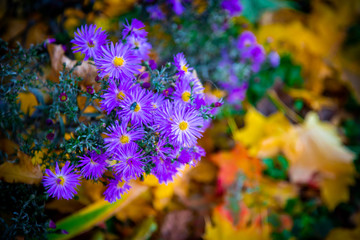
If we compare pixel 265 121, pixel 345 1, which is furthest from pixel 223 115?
pixel 345 1

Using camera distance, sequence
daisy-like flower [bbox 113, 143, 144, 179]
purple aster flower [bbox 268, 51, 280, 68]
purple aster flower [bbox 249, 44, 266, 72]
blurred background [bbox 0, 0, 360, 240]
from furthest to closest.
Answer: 1. purple aster flower [bbox 268, 51, 280, 68]
2. purple aster flower [bbox 249, 44, 266, 72]
3. blurred background [bbox 0, 0, 360, 240]
4. daisy-like flower [bbox 113, 143, 144, 179]

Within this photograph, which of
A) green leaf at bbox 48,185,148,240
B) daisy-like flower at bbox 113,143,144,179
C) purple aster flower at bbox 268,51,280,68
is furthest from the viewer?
purple aster flower at bbox 268,51,280,68

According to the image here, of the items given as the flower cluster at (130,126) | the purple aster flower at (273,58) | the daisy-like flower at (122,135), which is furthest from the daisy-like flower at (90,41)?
the purple aster flower at (273,58)

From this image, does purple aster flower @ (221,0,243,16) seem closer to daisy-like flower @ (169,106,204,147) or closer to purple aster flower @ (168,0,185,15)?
purple aster flower @ (168,0,185,15)

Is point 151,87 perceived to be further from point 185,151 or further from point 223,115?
point 223,115

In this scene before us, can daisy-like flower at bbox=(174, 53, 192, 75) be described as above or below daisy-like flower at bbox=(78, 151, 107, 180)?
above

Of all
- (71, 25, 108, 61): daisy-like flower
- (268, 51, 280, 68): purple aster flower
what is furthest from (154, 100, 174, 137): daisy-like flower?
(268, 51, 280, 68): purple aster flower

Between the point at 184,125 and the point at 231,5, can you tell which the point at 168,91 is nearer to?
the point at 184,125
